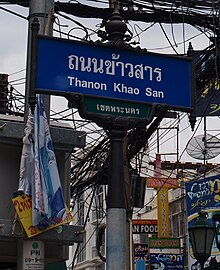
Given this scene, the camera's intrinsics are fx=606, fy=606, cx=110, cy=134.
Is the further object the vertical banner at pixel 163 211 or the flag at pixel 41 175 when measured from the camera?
the vertical banner at pixel 163 211

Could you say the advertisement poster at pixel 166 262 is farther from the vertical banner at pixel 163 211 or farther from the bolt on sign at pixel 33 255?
the bolt on sign at pixel 33 255

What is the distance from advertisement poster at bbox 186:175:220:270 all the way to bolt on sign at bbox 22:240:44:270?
12.2m

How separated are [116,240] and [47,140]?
1.99 meters

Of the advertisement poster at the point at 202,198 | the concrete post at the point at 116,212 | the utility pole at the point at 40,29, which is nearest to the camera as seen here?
the concrete post at the point at 116,212

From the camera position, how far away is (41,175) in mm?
5762

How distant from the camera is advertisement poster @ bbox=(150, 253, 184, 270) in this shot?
64.3 ft

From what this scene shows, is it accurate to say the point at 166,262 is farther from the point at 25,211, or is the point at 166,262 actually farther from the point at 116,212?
the point at 116,212

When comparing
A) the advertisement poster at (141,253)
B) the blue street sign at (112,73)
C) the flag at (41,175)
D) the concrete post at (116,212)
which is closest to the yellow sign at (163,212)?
the advertisement poster at (141,253)

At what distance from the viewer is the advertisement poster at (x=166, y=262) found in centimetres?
1961

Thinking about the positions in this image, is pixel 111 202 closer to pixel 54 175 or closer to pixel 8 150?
pixel 54 175

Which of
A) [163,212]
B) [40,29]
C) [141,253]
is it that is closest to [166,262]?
[141,253]

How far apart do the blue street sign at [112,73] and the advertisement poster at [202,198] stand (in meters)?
13.2

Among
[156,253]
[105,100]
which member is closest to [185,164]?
[156,253]

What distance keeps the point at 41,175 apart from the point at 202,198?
1329 cm
